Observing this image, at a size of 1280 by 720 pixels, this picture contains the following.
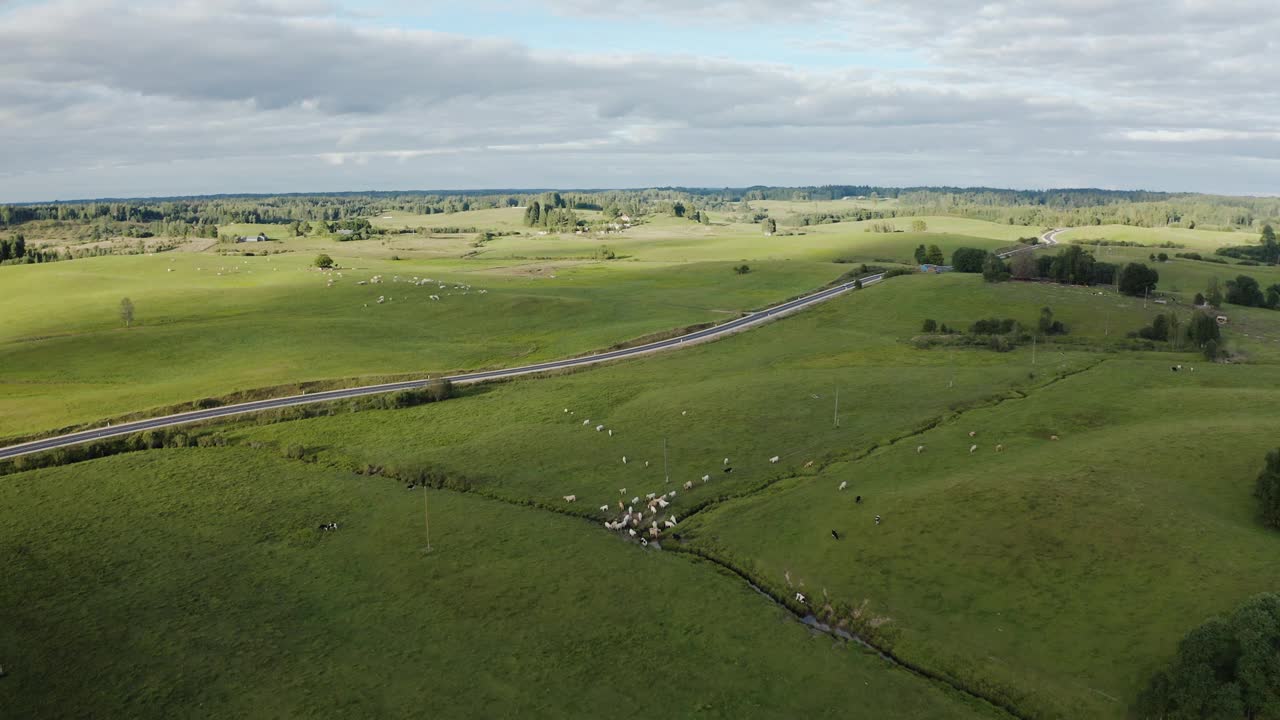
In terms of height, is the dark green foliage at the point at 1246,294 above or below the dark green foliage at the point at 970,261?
below

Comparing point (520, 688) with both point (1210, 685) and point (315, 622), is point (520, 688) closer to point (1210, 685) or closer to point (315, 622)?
point (315, 622)

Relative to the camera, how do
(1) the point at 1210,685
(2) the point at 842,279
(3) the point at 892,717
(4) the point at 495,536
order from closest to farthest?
(1) the point at 1210,685, (3) the point at 892,717, (4) the point at 495,536, (2) the point at 842,279

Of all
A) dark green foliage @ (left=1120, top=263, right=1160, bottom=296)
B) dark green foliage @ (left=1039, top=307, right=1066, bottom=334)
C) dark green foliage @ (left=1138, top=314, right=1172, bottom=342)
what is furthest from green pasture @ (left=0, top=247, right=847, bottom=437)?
dark green foliage @ (left=1138, top=314, right=1172, bottom=342)

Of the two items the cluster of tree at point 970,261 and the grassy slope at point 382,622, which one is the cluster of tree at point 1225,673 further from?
the cluster of tree at point 970,261

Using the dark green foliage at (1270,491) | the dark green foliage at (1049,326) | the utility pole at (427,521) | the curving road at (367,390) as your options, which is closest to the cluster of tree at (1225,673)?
the dark green foliage at (1270,491)

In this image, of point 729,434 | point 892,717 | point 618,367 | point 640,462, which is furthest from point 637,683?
point 618,367

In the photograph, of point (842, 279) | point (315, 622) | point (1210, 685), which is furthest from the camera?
point (842, 279)

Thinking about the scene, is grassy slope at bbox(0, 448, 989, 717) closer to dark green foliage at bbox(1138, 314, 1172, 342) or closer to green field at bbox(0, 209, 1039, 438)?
green field at bbox(0, 209, 1039, 438)
